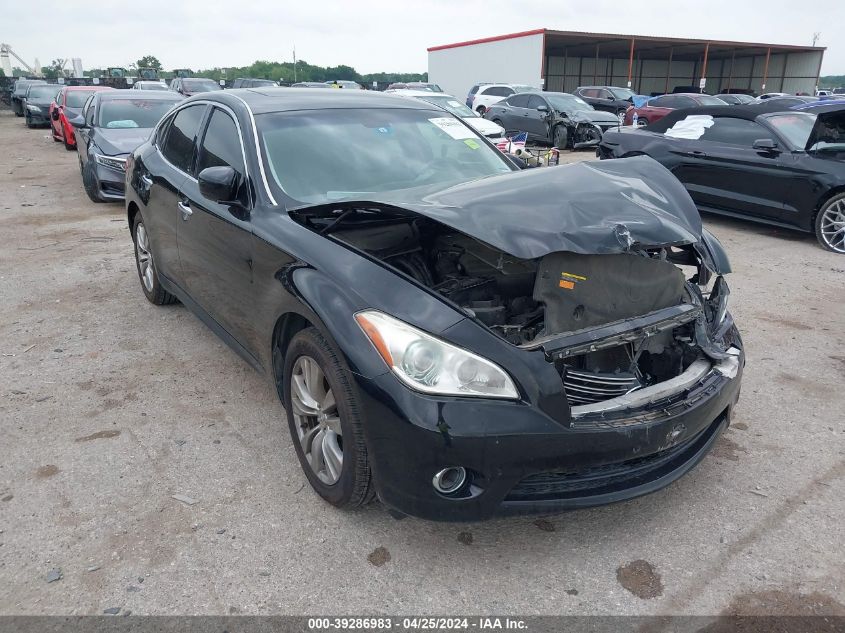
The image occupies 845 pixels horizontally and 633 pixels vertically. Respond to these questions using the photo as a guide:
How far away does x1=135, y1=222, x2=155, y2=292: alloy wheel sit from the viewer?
5.23 metres

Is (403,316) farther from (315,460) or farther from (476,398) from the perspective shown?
(315,460)

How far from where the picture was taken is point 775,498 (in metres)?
2.96

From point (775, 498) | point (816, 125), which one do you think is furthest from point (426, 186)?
point (816, 125)

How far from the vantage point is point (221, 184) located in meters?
3.30

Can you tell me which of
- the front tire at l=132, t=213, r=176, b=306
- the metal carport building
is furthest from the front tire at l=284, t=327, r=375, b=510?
the metal carport building

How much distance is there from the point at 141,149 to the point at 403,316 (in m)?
3.77

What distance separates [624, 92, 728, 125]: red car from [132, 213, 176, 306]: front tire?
16.2 m

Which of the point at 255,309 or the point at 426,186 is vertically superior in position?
the point at 426,186

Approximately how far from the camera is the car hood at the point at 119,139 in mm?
9586

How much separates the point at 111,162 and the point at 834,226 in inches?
373

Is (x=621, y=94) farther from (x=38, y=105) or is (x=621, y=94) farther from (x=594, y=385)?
(x=594, y=385)

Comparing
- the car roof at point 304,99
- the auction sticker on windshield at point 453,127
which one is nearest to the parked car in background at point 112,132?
the car roof at point 304,99

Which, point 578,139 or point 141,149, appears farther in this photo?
point 578,139

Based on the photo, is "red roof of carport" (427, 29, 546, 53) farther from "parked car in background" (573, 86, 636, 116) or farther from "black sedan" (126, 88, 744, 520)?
"black sedan" (126, 88, 744, 520)
